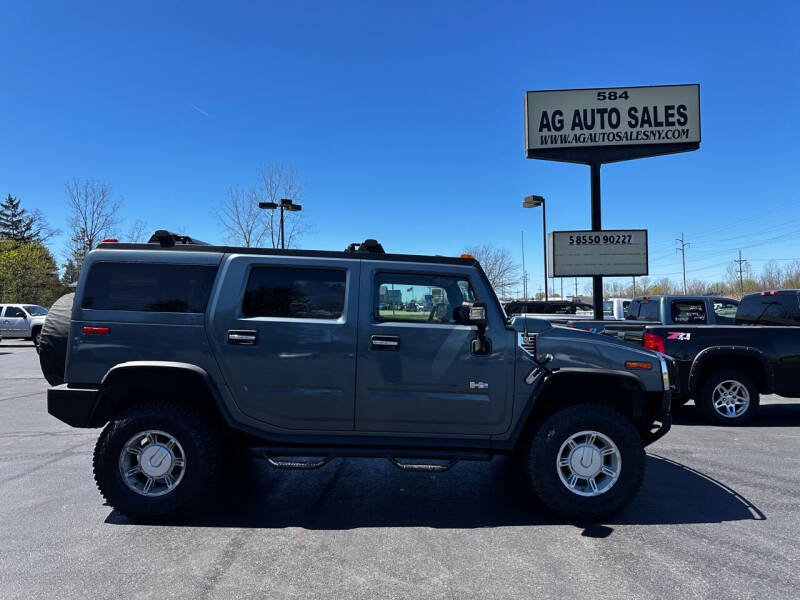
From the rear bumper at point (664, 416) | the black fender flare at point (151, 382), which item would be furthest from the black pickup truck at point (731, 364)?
the black fender flare at point (151, 382)

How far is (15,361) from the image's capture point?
16203 millimetres

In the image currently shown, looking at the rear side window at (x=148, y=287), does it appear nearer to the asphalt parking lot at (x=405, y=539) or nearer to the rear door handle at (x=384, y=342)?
the rear door handle at (x=384, y=342)

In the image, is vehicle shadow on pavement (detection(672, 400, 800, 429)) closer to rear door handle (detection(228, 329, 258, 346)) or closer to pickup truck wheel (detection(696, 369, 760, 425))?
pickup truck wheel (detection(696, 369, 760, 425))

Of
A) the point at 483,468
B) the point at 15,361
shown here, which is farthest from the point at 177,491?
the point at 15,361

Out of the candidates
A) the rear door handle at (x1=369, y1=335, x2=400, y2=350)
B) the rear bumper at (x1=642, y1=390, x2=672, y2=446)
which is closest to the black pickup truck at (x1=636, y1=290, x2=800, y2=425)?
the rear bumper at (x1=642, y1=390, x2=672, y2=446)

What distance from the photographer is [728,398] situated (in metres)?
7.25

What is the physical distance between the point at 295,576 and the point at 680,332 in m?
6.57

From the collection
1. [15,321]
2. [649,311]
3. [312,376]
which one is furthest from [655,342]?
[15,321]

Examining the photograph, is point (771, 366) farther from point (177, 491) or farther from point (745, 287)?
point (745, 287)

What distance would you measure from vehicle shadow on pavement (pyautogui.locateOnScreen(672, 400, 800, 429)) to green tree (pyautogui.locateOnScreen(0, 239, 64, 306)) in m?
40.8

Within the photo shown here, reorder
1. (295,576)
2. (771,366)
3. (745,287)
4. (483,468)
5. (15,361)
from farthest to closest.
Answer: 1. (745,287)
2. (15,361)
3. (771,366)
4. (483,468)
5. (295,576)

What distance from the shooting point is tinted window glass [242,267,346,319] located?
394 cm

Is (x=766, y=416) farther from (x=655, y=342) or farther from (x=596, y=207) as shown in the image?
(x=596, y=207)

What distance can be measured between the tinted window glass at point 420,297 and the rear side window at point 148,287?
140cm
